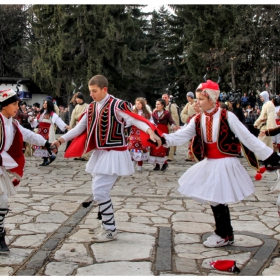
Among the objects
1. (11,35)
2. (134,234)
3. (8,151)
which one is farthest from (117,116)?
(11,35)

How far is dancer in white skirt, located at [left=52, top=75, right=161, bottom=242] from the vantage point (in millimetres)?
5207

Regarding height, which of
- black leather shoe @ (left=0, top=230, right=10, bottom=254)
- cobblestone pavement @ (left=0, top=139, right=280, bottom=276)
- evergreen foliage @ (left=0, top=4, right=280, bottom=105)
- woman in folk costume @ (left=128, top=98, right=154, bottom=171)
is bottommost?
cobblestone pavement @ (left=0, top=139, right=280, bottom=276)

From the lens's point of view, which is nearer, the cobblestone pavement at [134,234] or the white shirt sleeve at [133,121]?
the cobblestone pavement at [134,234]

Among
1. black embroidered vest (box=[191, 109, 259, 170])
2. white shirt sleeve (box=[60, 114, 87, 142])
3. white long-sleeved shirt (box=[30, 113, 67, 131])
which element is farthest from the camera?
white long-sleeved shirt (box=[30, 113, 67, 131])

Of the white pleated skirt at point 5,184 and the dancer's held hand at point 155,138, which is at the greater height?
the dancer's held hand at point 155,138

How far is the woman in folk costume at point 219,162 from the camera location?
189 inches

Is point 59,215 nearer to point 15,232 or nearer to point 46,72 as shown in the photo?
point 15,232

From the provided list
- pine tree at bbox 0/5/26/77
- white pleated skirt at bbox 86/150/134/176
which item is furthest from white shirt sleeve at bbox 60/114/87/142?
pine tree at bbox 0/5/26/77

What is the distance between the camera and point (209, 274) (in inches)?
162

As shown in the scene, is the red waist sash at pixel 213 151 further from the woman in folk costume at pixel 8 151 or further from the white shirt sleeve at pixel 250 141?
the woman in folk costume at pixel 8 151

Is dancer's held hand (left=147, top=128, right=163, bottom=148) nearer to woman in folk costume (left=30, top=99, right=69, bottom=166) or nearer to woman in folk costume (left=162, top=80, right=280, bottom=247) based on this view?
woman in folk costume (left=162, top=80, right=280, bottom=247)

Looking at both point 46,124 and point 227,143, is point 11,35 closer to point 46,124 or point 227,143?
point 46,124

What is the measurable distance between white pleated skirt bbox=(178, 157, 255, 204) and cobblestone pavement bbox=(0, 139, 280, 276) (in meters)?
0.56

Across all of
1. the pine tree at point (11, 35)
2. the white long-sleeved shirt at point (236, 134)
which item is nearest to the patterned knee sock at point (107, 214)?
the white long-sleeved shirt at point (236, 134)
